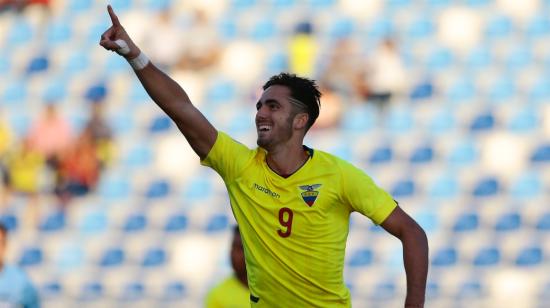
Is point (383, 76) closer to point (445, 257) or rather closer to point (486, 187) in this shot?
point (486, 187)

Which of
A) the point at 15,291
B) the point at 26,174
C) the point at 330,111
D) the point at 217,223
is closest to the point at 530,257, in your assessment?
the point at 330,111

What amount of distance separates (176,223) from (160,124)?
136cm

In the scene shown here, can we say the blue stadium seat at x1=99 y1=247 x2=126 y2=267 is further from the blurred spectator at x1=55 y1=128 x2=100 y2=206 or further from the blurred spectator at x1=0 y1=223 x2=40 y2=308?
the blurred spectator at x1=0 y1=223 x2=40 y2=308

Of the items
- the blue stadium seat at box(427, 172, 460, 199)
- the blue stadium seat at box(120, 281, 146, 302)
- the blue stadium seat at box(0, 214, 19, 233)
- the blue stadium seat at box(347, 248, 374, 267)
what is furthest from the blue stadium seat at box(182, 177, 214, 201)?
the blue stadium seat at box(427, 172, 460, 199)

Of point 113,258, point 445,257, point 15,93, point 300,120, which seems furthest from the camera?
point 15,93

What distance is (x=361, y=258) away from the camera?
11.9 metres

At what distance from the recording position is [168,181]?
1285cm

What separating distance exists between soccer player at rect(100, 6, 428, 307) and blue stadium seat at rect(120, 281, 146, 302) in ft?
24.1

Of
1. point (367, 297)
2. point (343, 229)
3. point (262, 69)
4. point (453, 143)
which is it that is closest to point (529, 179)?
point (453, 143)

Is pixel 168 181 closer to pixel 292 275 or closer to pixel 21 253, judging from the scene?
pixel 21 253

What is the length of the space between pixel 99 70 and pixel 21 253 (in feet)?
8.48

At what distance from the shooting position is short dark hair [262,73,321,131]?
5008 mm

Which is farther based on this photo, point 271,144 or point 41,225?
point 41,225

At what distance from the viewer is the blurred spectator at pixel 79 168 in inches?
509
